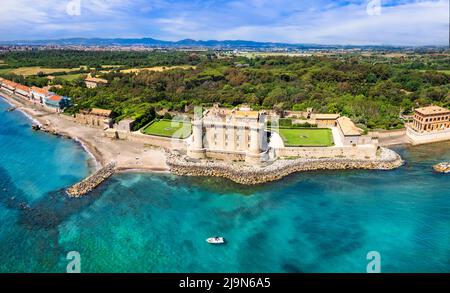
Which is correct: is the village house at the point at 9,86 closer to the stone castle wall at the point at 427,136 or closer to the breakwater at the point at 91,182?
the breakwater at the point at 91,182

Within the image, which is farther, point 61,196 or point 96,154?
Answer: point 96,154

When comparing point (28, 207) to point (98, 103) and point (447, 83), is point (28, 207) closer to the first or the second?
point (98, 103)

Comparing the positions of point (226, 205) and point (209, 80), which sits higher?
point (209, 80)

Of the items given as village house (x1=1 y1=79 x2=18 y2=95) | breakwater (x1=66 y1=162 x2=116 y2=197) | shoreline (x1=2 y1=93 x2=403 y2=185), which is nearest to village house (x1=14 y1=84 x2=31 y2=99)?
village house (x1=1 y1=79 x2=18 y2=95)

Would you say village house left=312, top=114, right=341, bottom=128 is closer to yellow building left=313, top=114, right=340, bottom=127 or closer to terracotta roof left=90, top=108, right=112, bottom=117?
yellow building left=313, top=114, right=340, bottom=127

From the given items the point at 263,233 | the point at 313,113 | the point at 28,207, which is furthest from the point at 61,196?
the point at 313,113

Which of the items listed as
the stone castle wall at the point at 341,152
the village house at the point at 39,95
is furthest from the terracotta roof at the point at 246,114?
the village house at the point at 39,95
